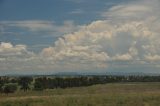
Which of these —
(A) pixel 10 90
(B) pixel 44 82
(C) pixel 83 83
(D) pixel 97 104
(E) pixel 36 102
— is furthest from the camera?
(C) pixel 83 83

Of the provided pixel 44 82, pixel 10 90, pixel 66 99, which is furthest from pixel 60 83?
pixel 66 99

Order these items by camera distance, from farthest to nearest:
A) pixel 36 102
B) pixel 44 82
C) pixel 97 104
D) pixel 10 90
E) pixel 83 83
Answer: pixel 83 83 < pixel 44 82 < pixel 10 90 < pixel 36 102 < pixel 97 104

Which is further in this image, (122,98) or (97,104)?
(122,98)

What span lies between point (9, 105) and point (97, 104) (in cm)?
1648

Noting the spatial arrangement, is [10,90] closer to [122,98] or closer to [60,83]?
[60,83]

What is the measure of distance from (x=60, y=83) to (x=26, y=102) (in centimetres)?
11041

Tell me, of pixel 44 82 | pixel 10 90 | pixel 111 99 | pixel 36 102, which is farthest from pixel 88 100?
pixel 44 82

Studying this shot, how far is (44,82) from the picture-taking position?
172 m

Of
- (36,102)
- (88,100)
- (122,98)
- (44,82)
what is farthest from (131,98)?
(44,82)

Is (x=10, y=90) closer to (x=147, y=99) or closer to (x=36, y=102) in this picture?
(x=36, y=102)

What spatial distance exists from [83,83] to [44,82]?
22.9 meters

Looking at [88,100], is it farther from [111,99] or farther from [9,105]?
[9,105]

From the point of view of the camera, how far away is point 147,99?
219ft

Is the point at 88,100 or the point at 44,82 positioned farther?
the point at 44,82
